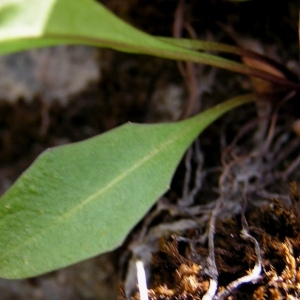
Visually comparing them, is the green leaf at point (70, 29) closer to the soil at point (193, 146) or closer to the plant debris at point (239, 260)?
the soil at point (193, 146)

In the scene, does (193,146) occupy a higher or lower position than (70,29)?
lower

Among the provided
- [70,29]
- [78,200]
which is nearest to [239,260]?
[78,200]

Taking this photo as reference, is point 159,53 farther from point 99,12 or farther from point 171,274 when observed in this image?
point 171,274

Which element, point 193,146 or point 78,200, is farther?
point 193,146

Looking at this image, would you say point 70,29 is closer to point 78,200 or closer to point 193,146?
point 78,200

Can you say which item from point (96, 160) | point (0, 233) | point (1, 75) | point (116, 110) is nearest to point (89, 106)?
point (116, 110)

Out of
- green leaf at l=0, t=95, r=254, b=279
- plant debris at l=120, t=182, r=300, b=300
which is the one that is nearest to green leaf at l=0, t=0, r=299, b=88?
green leaf at l=0, t=95, r=254, b=279
